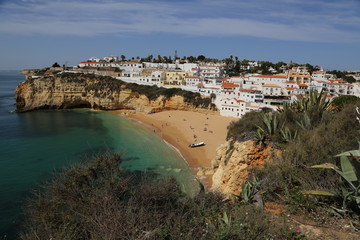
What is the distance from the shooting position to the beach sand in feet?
76.4

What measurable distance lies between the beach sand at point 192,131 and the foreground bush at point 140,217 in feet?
35.6

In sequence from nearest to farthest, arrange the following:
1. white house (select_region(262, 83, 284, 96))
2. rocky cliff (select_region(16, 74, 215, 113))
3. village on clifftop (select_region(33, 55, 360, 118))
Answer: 1. village on clifftop (select_region(33, 55, 360, 118))
2. white house (select_region(262, 83, 284, 96))
3. rocky cliff (select_region(16, 74, 215, 113))

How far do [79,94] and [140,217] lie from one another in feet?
175

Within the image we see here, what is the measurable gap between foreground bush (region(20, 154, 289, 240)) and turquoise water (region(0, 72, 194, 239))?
5.86 meters

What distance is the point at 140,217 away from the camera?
4738 mm

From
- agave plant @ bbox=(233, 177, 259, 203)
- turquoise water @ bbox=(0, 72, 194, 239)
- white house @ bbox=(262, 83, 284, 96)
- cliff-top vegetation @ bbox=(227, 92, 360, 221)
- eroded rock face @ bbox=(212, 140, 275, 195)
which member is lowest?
turquoise water @ bbox=(0, 72, 194, 239)

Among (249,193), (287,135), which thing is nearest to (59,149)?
(287,135)

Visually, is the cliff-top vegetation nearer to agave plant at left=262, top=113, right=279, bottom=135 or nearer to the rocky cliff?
agave plant at left=262, top=113, right=279, bottom=135

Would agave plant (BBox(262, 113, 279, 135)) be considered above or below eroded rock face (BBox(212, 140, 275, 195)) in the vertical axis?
above

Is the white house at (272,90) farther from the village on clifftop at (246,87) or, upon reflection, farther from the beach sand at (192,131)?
the beach sand at (192,131)

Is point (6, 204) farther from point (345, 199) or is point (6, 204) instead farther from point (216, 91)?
point (216, 91)

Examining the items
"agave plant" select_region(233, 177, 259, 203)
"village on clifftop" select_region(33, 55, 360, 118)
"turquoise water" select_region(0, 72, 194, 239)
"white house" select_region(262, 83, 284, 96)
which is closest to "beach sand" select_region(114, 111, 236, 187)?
"turquoise water" select_region(0, 72, 194, 239)

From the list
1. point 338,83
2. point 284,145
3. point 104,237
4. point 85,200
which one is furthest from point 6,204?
point 338,83

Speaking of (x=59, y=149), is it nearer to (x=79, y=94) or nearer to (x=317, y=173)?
(x=317, y=173)
